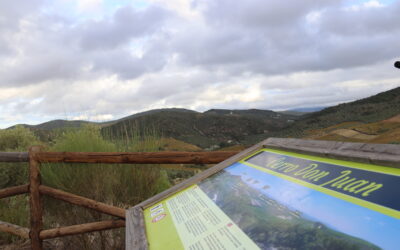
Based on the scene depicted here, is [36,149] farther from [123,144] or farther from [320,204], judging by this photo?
[320,204]

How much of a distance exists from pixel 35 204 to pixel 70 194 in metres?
0.48

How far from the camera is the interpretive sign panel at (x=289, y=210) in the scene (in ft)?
2.71

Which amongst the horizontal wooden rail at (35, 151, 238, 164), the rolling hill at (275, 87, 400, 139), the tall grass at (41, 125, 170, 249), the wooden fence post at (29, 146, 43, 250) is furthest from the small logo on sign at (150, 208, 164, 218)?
the rolling hill at (275, 87, 400, 139)

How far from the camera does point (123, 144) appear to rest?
368cm

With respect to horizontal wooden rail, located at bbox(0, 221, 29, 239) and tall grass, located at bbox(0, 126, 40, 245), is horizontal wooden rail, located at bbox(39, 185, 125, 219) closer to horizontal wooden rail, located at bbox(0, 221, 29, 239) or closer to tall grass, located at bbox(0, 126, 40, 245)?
horizontal wooden rail, located at bbox(0, 221, 29, 239)

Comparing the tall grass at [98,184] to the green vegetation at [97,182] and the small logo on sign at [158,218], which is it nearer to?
the green vegetation at [97,182]

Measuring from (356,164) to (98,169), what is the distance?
2.69 m

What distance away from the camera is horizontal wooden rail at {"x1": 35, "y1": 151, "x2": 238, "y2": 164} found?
2551 millimetres

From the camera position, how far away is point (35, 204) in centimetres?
302

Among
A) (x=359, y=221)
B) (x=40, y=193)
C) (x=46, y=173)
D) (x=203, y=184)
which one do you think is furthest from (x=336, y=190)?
(x=46, y=173)

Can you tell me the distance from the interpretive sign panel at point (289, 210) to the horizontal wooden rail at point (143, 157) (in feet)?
2.84

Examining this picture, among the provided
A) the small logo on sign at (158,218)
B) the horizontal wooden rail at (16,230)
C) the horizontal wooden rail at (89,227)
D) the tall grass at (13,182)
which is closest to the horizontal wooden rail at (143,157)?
the horizontal wooden rail at (89,227)

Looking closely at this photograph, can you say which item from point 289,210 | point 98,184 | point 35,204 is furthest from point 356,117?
point 289,210

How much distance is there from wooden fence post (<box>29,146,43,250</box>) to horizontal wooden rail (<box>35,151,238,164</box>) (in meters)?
0.08
